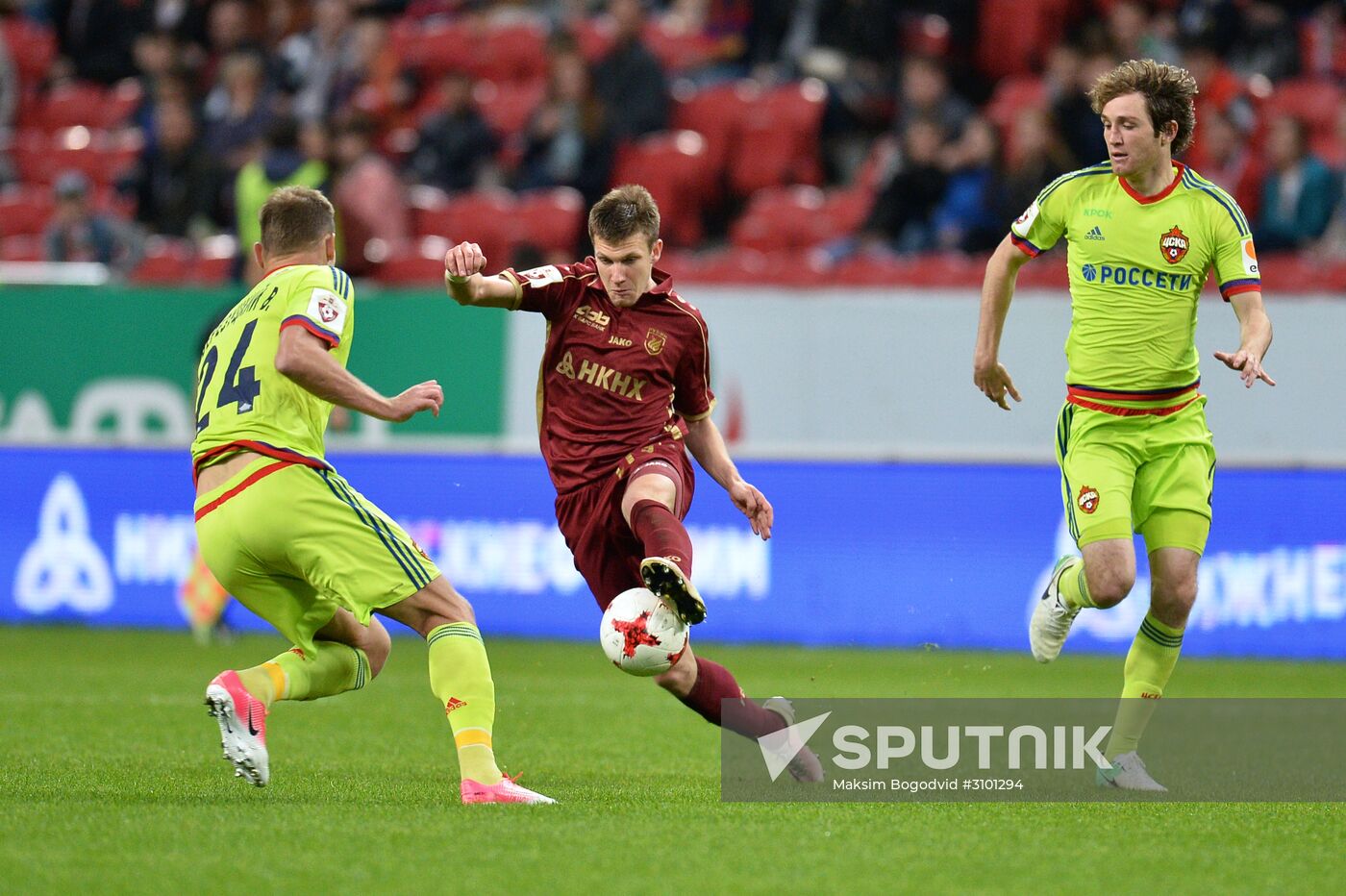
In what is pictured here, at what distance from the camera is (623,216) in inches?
246

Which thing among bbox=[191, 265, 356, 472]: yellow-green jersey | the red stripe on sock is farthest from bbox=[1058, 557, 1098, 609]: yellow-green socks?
bbox=[191, 265, 356, 472]: yellow-green jersey

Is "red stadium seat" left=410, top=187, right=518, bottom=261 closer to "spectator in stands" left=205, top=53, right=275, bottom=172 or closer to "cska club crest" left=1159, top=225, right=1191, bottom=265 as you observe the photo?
"spectator in stands" left=205, top=53, right=275, bottom=172

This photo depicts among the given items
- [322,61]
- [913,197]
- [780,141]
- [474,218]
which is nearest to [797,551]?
[913,197]

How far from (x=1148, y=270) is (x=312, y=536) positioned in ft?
10.1

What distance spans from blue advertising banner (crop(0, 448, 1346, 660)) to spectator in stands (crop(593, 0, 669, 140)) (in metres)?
4.34

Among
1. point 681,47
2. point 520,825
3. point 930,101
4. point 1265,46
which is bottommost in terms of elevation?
→ point 520,825

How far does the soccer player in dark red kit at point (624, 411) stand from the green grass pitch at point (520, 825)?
0.46 metres

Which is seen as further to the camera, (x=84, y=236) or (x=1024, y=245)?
(x=84, y=236)

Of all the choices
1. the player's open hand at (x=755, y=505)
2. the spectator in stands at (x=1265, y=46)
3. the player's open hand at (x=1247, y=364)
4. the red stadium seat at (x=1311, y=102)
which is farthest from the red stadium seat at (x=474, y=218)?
the player's open hand at (x=1247, y=364)

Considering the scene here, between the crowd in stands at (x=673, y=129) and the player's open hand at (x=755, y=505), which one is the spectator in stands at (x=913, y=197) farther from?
the player's open hand at (x=755, y=505)

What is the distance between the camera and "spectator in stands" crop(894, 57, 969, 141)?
1440cm

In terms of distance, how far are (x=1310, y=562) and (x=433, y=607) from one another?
697 centimetres

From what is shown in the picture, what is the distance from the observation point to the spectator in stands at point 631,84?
15289 millimetres

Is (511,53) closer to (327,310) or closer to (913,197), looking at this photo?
(913,197)
